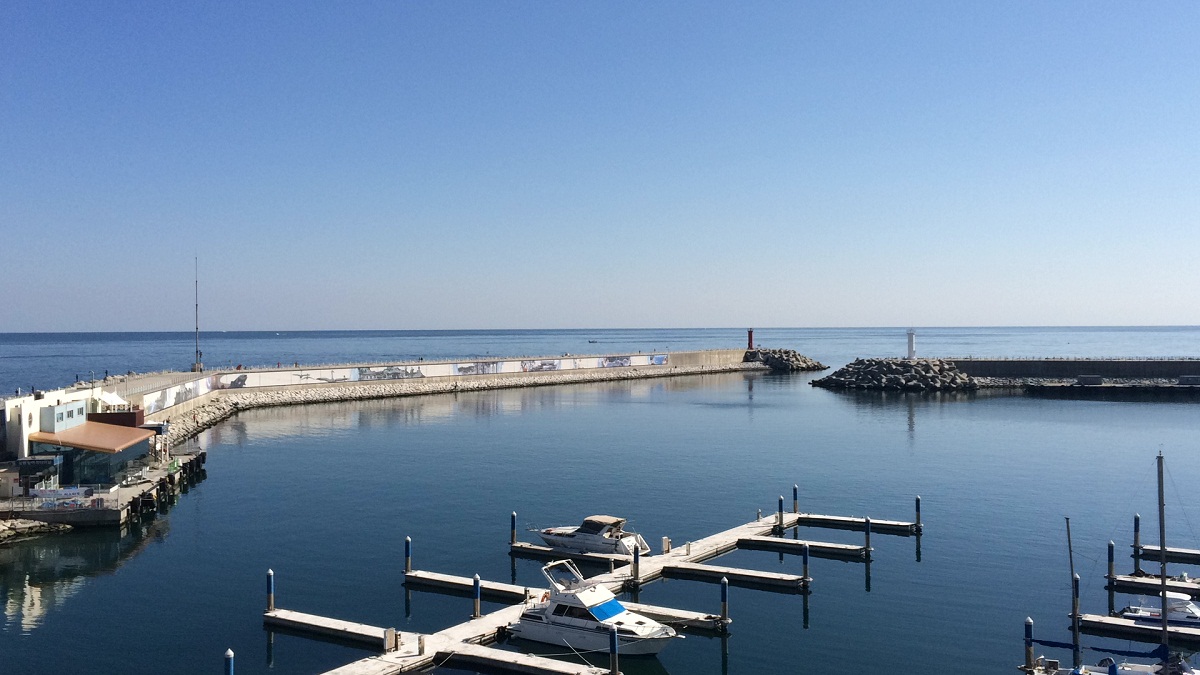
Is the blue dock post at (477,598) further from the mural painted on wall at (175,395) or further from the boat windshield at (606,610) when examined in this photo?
the mural painted on wall at (175,395)

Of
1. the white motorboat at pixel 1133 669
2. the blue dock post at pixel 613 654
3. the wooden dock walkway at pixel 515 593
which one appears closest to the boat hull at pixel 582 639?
the blue dock post at pixel 613 654

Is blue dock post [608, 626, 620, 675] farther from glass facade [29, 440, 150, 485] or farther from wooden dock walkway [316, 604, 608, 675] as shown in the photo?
glass facade [29, 440, 150, 485]

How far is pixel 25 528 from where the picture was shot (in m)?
44.4

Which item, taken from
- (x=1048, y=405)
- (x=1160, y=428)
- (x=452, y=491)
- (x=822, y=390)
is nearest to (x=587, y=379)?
(x=822, y=390)

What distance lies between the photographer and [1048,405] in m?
114

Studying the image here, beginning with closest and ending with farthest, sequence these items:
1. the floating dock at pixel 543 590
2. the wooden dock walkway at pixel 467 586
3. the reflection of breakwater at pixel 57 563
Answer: the floating dock at pixel 543 590
the wooden dock walkway at pixel 467 586
the reflection of breakwater at pixel 57 563

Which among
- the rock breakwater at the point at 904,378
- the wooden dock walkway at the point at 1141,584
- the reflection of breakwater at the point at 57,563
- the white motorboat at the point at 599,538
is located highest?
the rock breakwater at the point at 904,378

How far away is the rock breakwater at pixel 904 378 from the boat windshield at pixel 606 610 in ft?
365

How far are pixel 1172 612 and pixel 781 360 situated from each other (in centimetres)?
14802

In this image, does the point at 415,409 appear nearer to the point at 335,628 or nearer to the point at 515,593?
the point at 515,593

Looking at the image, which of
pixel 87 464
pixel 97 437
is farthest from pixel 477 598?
pixel 97 437

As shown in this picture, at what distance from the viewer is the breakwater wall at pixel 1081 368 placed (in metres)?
134

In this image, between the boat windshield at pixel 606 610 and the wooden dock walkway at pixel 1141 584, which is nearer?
the boat windshield at pixel 606 610

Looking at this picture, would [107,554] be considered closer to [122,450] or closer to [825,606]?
[122,450]
